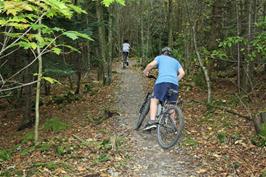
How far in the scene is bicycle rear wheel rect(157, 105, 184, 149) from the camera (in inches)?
331

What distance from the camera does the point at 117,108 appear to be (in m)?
14.1

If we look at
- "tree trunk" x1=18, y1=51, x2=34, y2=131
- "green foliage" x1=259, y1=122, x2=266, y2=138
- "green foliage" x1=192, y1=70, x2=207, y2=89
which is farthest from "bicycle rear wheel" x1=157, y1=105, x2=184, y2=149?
"green foliage" x1=192, y1=70, x2=207, y2=89

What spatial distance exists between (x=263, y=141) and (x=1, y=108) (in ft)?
48.3

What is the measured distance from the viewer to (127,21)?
158 ft

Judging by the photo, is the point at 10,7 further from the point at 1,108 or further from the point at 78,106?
the point at 1,108

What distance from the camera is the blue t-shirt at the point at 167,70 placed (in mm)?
8875

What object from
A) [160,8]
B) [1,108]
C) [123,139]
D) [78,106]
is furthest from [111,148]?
[160,8]

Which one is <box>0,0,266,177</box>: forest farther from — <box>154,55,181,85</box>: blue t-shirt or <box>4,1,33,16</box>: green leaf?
<box>154,55,181,85</box>: blue t-shirt

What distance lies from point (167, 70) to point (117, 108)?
5.56 metres

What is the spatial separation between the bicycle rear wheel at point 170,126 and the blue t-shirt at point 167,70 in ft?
2.20

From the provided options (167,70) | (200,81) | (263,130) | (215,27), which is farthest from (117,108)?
(263,130)

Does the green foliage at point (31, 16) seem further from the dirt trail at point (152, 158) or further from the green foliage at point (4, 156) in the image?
the green foliage at point (4, 156)

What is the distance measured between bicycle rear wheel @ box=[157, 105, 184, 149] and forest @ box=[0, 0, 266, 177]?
238 mm

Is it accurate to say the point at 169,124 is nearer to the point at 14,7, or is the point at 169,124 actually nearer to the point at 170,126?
the point at 170,126
